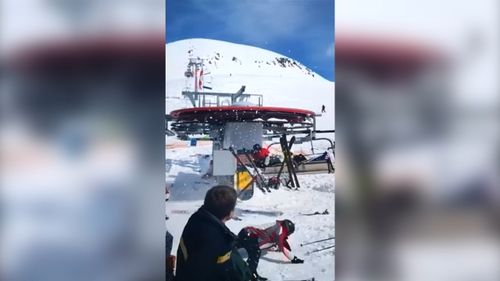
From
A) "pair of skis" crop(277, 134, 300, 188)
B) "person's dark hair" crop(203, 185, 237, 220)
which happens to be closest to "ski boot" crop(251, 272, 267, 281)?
"person's dark hair" crop(203, 185, 237, 220)

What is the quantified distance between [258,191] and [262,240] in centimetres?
20

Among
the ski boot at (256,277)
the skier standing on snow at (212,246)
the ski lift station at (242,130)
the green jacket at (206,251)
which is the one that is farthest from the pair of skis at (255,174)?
the ski boot at (256,277)

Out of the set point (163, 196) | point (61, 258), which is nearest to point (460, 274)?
point (163, 196)

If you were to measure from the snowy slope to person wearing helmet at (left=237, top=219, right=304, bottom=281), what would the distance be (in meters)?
0.02

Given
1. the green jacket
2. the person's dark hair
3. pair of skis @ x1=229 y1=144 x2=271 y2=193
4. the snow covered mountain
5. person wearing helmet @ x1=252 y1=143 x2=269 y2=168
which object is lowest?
the green jacket

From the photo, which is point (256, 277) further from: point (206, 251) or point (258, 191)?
point (258, 191)

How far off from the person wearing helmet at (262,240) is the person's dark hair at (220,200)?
11 cm

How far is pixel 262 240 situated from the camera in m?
1.58

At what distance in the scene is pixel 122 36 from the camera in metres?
1.48

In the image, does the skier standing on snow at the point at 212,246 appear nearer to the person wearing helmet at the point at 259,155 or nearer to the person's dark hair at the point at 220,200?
the person's dark hair at the point at 220,200

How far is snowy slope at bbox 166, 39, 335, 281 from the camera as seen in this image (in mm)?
1533

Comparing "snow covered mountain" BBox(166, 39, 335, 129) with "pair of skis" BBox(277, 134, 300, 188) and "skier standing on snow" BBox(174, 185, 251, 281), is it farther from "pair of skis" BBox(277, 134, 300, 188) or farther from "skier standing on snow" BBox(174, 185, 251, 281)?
"skier standing on snow" BBox(174, 185, 251, 281)

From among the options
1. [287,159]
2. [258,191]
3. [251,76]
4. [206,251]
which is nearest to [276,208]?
[258,191]

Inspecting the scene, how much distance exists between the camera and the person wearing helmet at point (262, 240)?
1570 mm
